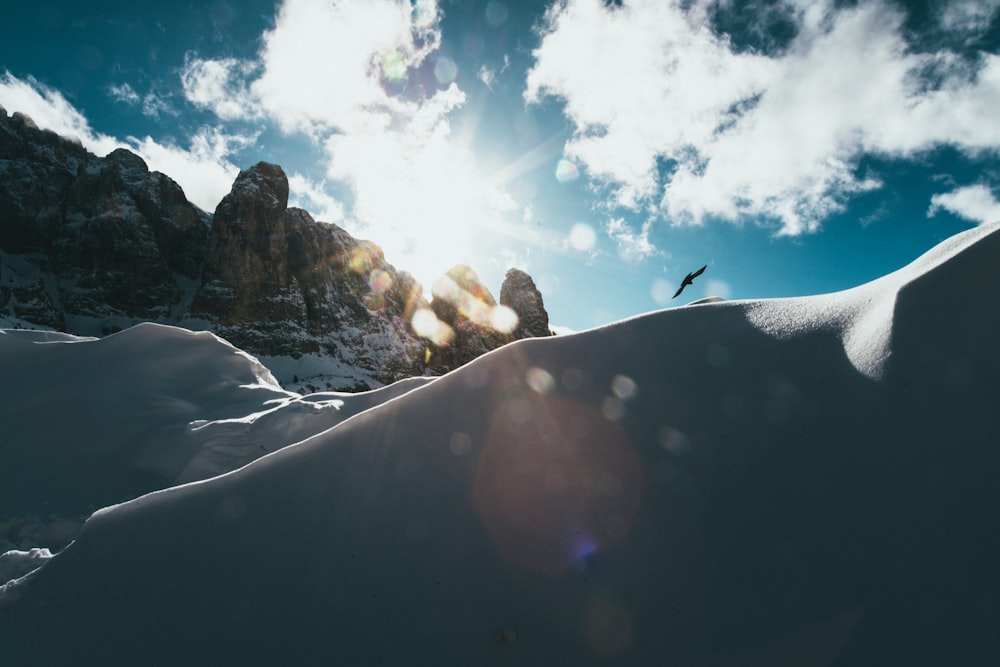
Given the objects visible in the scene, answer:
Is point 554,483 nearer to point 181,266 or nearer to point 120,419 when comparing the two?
point 120,419

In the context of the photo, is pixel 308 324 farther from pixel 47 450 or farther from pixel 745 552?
pixel 745 552

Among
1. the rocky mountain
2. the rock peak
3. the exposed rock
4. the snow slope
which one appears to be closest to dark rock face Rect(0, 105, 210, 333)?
the rocky mountain

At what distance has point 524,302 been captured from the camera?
91.6m

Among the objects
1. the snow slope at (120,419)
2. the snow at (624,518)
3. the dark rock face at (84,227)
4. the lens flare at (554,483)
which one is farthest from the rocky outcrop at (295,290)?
the lens flare at (554,483)

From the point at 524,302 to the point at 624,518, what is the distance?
89346 millimetres

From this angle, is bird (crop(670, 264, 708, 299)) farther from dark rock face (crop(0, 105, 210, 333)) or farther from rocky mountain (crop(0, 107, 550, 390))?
dark rock face (crop(0, 105, 210, 333))

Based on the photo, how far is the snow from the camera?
2211mm

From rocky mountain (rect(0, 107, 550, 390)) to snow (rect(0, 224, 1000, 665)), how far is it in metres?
79.6

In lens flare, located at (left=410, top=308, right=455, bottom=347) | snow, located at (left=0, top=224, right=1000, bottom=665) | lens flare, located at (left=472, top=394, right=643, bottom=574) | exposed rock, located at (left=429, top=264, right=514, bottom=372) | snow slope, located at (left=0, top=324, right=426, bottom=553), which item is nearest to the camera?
snow, located at (left=0, top=224, right=1000, bottom=665)

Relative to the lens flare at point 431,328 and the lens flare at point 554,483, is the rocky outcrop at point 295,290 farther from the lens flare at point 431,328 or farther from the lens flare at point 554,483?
the lens flare at point 554,483

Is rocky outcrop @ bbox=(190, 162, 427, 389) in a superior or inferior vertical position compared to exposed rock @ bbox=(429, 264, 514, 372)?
superior

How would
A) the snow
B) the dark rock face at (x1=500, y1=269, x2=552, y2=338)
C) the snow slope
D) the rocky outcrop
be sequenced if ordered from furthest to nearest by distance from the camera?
the dark rock face at (x1=500, y1=269, x2=552, y2=338), the rocky outcrop, the snow slope, the snow

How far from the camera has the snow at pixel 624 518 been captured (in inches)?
87.0

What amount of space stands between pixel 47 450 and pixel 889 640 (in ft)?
27.1
